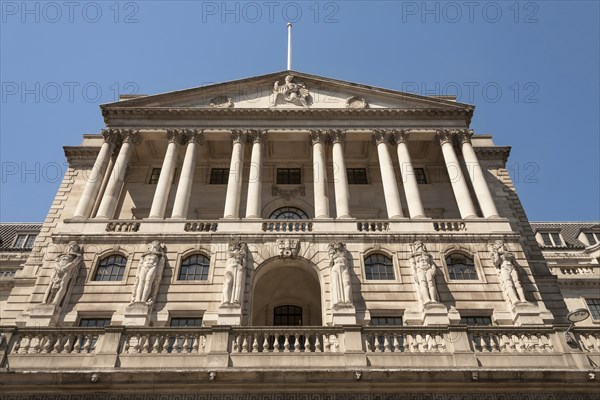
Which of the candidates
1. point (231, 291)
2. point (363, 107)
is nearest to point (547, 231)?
point (363, 107)

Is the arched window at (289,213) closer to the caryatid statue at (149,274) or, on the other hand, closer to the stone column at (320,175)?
the stone column at (320,175)

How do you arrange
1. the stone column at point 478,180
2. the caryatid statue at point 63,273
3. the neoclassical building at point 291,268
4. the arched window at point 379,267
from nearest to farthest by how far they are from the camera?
1. the neoclassical building at point 291,268
2. the caryatid statue at point 63,273
3. the arched window at point 379,267
4. the stone column at point 478,180

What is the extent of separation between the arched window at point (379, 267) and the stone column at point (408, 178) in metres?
3.95

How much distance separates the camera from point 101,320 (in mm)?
23312

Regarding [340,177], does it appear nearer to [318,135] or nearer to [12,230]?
[318,135]

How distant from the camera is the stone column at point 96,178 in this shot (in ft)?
93.2

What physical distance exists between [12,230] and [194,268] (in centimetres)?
3603

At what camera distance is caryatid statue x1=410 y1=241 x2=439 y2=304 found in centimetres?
2333

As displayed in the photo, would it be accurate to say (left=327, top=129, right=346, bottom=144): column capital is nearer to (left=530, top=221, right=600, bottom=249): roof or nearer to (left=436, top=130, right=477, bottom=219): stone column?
(left=436, top=130, right=477, bottom=219): stone column

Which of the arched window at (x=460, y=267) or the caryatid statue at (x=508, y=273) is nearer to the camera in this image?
the caryatid statue at (x=508, y=273)

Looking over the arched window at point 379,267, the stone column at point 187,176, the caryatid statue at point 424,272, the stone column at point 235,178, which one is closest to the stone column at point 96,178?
the stone column at point 187,176

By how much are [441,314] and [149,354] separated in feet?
41.8

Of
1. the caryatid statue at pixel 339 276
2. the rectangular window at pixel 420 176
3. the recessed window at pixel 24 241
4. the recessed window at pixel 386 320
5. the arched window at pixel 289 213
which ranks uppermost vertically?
the recessed window at pixel 24 241

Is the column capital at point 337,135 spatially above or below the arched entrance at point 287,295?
above
